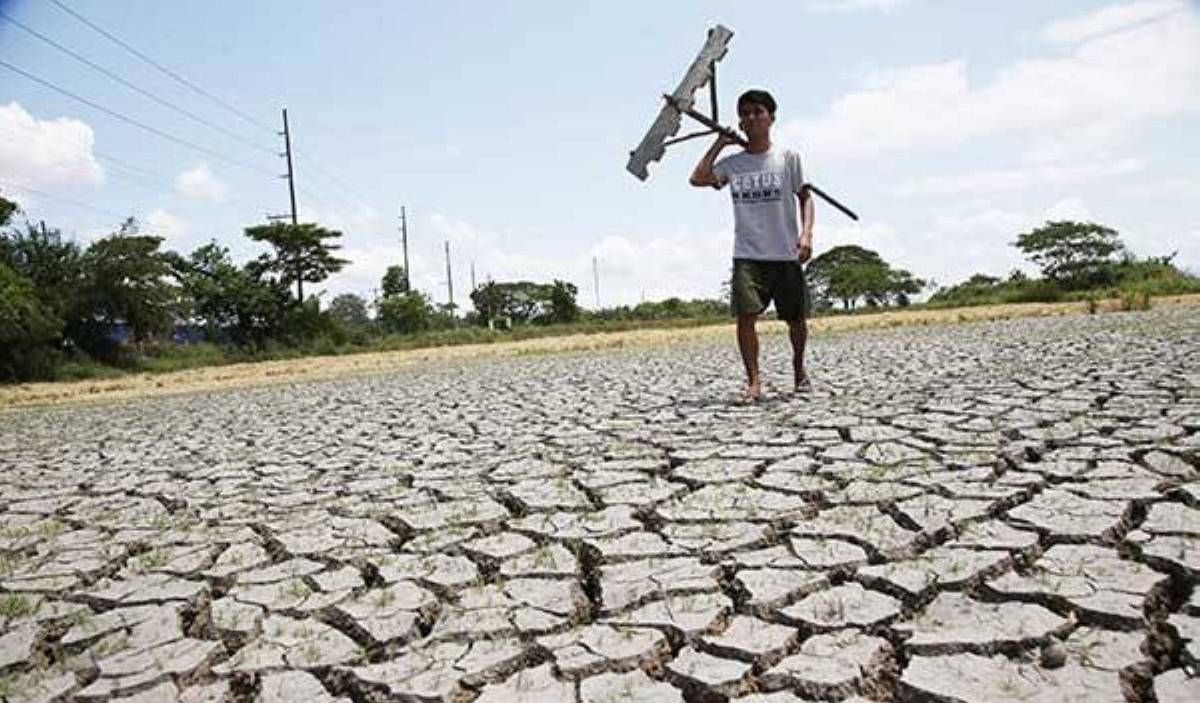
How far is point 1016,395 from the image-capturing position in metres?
4.21

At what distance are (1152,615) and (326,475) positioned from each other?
2884 millimetres

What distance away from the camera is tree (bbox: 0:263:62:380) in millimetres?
18016

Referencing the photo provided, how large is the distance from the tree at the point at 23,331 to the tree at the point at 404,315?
55.3ft

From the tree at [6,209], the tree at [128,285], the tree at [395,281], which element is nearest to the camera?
the tree at [6,209]

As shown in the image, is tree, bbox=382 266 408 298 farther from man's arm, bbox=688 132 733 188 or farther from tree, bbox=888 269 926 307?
man's arm, bbox=688 132 733 188

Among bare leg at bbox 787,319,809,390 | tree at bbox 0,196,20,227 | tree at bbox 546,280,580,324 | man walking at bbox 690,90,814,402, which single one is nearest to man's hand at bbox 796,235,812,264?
man walking at bbox 690,90,814,402

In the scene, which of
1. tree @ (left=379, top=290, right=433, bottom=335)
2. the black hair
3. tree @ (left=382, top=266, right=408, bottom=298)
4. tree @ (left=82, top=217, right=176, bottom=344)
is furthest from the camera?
tree @ (left=382, top=266, right=408, bottom=298)

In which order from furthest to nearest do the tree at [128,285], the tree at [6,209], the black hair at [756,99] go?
the tree at [128,285] < the tree at [6,209] < the black hair at [756,99]

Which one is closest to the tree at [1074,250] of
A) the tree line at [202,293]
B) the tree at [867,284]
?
the tree line at [202,293]

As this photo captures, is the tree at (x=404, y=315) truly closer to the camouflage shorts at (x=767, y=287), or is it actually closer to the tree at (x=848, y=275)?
the tree at (x=848, y=275)

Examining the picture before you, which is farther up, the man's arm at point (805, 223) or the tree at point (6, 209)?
the tree at point (6, 209)

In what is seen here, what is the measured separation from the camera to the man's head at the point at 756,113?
4340 mm

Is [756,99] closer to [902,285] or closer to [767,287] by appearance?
[767,287]

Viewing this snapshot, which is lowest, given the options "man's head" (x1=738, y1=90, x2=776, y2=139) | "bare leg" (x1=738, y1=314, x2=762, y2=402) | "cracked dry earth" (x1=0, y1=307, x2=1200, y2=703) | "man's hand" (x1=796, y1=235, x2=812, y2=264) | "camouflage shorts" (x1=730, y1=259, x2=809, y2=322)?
"cracked dry earth" (x1=0, y1=307, x2=1200, y2=703)
